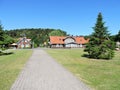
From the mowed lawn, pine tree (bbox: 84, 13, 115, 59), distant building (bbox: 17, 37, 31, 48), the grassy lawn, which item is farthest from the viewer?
distant building (bbox: 17, 37, 31, 48)

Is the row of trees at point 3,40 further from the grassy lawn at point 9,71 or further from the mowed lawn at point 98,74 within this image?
the mowed lawn at point 98,74

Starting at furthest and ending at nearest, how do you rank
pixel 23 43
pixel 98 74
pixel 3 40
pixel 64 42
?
1. pixel 23 43
2. pixel 64 42
3. pixel 3 40
4. pixel 98 74

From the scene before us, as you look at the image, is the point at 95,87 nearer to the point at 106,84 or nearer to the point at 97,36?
the point at 106,84

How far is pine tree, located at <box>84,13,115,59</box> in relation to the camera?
3047cm

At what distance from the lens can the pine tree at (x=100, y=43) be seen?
100.0ft

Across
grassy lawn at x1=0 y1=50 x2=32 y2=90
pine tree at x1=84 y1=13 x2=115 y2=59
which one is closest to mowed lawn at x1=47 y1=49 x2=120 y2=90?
grassy lawn at x1=0 y1=50 x2=32 y2=90

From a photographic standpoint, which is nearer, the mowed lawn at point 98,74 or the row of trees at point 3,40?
the mowed lawn at point 98,74

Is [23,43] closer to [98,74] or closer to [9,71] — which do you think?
[9,71]

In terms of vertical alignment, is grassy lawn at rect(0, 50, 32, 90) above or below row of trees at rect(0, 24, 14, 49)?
below

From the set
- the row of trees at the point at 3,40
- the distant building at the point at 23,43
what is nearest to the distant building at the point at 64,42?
the distant building at the point at 23,43

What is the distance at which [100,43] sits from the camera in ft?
104

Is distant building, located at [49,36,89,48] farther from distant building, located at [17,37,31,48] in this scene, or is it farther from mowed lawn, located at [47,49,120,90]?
mowed lawn, located at [47,49,120,90]

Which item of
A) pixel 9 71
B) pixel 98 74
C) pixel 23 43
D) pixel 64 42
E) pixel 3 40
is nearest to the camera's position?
pixel 98 74

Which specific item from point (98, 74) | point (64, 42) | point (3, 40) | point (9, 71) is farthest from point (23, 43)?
point (98, 74)
